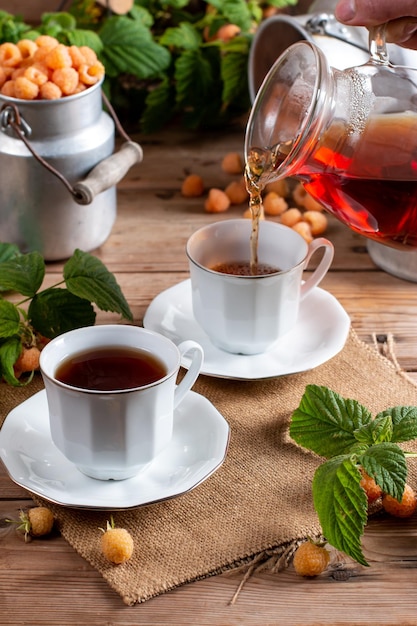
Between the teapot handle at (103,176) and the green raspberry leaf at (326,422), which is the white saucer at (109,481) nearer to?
the green raspberry leaf at (326,422)

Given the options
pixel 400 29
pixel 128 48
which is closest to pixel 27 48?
pixel 128 48

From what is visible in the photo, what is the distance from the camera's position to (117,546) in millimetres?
839

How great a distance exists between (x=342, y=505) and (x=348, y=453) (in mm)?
96

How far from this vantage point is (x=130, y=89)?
1.91 meters

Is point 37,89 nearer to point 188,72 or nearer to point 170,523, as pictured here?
point 188,72

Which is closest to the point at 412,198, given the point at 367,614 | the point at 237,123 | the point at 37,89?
the point at 367,614

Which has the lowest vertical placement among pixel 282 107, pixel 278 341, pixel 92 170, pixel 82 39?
pixel 278 341

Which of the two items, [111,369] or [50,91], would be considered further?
[50,91]

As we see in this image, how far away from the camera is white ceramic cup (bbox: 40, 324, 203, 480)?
87cm

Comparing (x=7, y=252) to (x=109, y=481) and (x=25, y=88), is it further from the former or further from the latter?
(x=109, y=481)

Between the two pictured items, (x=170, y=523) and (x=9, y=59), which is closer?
(x=170, y=523)

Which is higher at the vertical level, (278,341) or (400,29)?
(400,29)

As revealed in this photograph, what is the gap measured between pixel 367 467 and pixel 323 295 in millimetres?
441

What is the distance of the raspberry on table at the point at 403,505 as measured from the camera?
904mm
